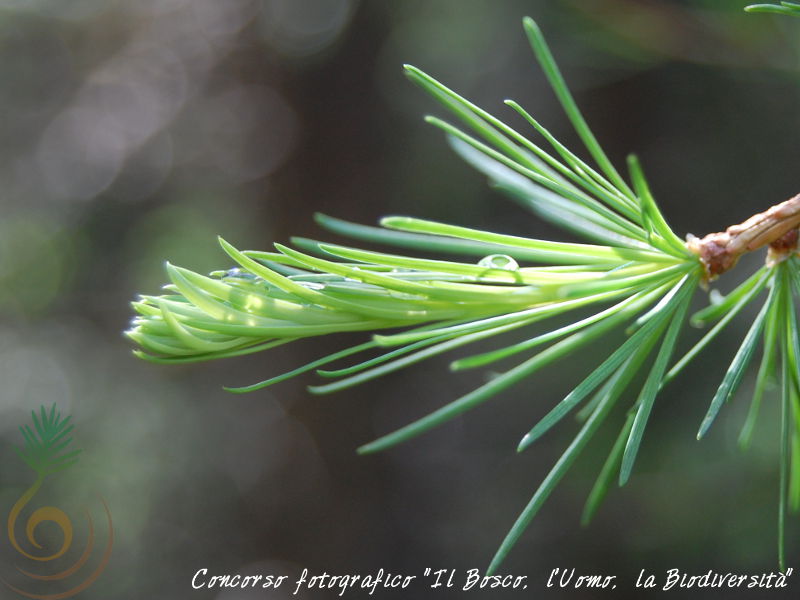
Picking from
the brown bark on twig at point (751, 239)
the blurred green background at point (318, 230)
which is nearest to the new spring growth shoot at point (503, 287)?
the brown bark on twig at point (751, 239)

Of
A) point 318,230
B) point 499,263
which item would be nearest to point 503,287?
point 499,263

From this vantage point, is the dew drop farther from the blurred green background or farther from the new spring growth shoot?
the blurred green background

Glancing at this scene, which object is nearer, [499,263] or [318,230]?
[499,263]

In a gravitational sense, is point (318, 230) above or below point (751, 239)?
above

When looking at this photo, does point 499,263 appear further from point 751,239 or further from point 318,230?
point 318,230

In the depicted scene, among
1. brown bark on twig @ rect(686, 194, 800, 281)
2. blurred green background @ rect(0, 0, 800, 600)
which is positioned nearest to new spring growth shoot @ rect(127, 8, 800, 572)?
brown bark on twig @ rect(686, 194, 800, 281)

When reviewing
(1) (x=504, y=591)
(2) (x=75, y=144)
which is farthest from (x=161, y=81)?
(1) (x=504, y=591)
